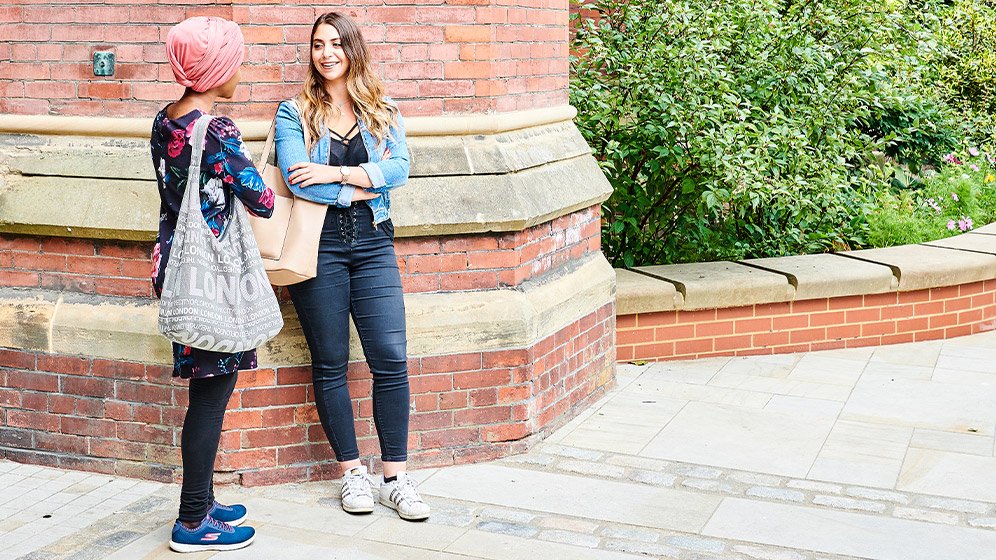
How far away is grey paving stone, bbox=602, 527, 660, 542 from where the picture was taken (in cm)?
431

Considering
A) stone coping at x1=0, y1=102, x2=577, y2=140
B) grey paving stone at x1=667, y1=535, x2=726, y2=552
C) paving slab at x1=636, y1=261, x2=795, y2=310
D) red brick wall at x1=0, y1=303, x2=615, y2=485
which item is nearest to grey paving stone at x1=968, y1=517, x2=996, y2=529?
grey paving stone at x1=667, y1=535, x2=726, y2=552


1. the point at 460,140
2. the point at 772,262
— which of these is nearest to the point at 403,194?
the point at 460,140

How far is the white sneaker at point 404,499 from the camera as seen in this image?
4.46 metres

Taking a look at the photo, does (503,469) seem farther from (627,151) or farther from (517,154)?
(627,151)

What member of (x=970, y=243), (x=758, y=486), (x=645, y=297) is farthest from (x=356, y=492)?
(x=970, y=243)

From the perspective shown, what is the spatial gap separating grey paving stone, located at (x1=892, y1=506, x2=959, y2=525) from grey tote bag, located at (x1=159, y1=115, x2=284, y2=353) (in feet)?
8.08

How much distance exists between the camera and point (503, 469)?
5.08m

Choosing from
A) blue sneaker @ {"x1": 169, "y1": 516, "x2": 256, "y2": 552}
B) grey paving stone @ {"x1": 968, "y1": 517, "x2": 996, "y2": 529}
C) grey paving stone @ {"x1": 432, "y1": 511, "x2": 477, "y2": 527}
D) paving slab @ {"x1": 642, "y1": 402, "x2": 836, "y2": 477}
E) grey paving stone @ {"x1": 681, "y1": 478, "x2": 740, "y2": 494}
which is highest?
blue sneaker @ {"x1": 169, "y1": 516, "x2": 256, "y2": 552}

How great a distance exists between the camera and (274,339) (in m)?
4.80

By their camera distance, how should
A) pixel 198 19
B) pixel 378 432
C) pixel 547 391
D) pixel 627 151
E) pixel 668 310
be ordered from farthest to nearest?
pixel 627 151, pixel 668 310, pixel 547 391, pixel 378 432, pixel 198 19

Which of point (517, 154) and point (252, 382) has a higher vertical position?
point (517, 154)

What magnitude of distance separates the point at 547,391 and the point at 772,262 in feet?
8.19

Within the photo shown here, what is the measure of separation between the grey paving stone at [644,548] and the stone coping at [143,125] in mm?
1791

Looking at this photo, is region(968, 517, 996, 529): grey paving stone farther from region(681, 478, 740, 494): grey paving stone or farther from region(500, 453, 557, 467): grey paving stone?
region(500, 453, 557, 467): grey paving stone
